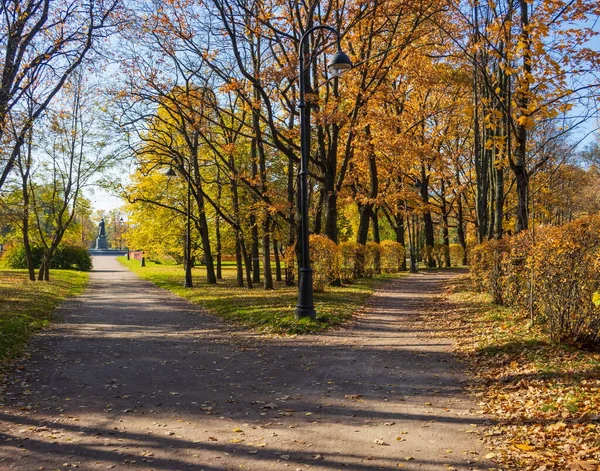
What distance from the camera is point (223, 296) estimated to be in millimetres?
18703

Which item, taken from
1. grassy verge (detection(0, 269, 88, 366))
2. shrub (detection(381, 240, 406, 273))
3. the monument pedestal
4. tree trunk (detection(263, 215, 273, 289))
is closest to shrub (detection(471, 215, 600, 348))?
grassy verge (detection(0, 269, 88, 366))

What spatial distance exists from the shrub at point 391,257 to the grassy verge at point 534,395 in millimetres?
19071

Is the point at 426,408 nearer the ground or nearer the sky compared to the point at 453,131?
nearer the ground

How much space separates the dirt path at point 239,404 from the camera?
4.53 meters

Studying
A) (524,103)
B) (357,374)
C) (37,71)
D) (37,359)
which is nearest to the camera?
(357,374)

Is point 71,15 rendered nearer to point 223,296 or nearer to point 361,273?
point 223,296

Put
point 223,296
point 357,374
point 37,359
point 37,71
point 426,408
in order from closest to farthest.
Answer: point 426,408, point 357,374, point 37,359, point 37,71, point 223,296

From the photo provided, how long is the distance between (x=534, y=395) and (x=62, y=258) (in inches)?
1667

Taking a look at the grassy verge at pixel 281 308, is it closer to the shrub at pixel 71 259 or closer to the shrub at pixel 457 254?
the shrub at pixel 457 254

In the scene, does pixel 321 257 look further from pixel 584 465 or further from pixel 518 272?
pixel 584 465

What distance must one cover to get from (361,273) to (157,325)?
13105 millimetres

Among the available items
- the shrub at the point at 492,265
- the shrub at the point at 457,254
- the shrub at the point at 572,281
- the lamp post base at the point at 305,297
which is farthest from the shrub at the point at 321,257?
the shrub at the point at 457,254

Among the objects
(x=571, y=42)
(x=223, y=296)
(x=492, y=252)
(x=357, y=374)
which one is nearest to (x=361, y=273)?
(x=223, y=296)

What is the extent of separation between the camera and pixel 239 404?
20.0 ft
